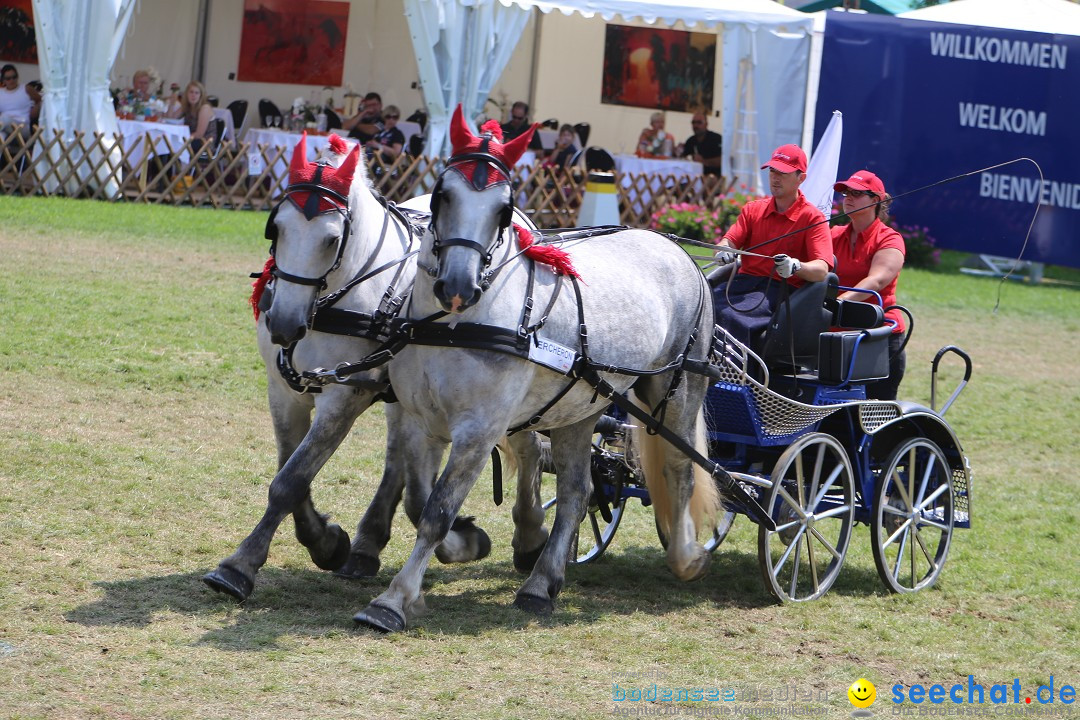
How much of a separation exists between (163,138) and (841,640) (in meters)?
12.1

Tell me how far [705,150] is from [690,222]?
333 cm

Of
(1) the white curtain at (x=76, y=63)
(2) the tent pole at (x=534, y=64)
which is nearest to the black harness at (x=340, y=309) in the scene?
(1) the white curtain at (x=76, y=63)

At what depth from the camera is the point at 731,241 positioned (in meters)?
6.33

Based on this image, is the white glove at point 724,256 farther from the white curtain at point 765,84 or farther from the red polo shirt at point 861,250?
the white curtain at point 765,84

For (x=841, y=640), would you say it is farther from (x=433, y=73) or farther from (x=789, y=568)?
(x=433, y=73)

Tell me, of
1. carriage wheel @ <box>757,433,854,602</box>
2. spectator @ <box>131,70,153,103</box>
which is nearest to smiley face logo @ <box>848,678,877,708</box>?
carriage wheel @ <box>757,433,854,602</box>

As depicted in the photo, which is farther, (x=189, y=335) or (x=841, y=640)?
(x=189, y=335)

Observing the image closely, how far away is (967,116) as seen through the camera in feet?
56.0

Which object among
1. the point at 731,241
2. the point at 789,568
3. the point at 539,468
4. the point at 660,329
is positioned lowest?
the point at 789,568

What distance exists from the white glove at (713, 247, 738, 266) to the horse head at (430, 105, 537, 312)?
1.56 m

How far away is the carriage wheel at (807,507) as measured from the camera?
5.60 m

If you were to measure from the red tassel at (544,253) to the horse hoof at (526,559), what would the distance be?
1.59 m

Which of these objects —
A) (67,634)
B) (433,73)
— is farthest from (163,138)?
(67,634)

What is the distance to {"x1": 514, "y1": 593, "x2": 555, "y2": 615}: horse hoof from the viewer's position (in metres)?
5.29
